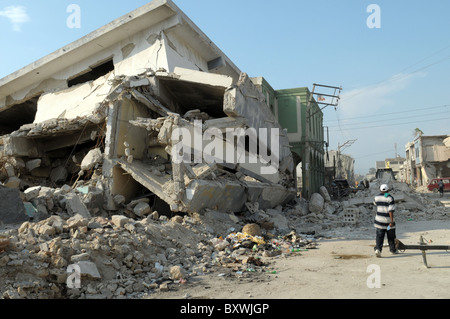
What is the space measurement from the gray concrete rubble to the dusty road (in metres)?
3.16

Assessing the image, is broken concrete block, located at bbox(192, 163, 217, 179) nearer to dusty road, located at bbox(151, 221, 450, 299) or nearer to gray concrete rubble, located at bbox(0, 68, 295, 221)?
gray concrete rubble, located at bbox(0, 68, 295, 221)

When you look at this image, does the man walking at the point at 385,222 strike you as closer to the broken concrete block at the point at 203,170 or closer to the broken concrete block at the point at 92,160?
the broken concrete block at the point at 203,170

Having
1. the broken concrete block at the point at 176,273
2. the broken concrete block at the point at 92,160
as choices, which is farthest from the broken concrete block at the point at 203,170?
the broken concrete block at the point at 176,273

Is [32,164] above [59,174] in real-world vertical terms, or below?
above

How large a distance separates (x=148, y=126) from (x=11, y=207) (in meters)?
3.32

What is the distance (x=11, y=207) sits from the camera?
7.01 m

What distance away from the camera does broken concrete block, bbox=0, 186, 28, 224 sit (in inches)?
270

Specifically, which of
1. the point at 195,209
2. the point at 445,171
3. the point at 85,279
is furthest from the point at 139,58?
the point at 445,171

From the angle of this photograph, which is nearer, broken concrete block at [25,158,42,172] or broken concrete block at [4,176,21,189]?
broken concrete block at [4,176,21,189]

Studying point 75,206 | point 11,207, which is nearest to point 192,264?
point 75,206

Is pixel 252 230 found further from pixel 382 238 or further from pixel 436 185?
pixel 436 185

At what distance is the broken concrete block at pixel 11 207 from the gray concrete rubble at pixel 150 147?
2.85 ft

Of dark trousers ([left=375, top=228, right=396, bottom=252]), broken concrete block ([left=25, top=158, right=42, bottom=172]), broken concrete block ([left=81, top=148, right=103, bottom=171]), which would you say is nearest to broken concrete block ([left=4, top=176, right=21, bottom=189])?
broken concrete block ([left=25, top=158, right=42, bottom=172])

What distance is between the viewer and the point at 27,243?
473 centimetres
